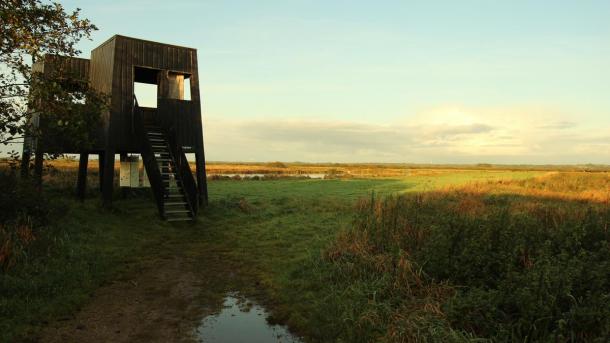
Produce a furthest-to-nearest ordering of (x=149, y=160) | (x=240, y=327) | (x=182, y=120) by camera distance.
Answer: (x=182, y=120), (x=149, y=160), (x=240, y=327)

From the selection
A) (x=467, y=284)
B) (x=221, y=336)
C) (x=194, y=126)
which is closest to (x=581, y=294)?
(x=467, y=284)

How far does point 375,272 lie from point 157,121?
47.4ft

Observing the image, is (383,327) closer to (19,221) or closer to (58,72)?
(19,221)

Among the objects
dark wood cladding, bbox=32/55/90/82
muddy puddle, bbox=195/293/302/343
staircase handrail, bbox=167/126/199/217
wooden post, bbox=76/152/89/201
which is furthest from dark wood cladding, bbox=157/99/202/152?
muddy puddle, bbox=195/293/302/343

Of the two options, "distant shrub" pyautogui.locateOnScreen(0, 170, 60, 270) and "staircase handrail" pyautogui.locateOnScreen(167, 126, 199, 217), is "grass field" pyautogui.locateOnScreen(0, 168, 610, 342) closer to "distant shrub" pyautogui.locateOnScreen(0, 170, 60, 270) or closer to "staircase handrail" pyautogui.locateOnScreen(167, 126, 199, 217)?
"distant shrub" pyautogui.locateOnScreen(0, 170, 60, 270)

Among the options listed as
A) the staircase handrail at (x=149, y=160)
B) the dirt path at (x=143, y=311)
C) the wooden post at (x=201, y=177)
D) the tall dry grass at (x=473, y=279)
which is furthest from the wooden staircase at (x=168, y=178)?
the tall dry grass at (x=473, y=279)

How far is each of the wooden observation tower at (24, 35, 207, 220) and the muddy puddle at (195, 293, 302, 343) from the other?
9614mm

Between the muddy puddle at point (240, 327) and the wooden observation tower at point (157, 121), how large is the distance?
9.61 m

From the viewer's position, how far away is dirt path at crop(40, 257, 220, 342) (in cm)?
690

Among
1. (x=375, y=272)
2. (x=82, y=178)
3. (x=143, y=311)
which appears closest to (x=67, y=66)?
(x=82, y=178)

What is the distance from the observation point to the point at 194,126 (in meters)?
20.3

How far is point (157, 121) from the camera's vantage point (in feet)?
64.6

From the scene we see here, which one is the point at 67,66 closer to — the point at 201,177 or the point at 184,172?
the point at 184,172

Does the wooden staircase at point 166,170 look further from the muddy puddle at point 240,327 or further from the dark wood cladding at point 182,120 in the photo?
the muddy puddle at point 240,327
